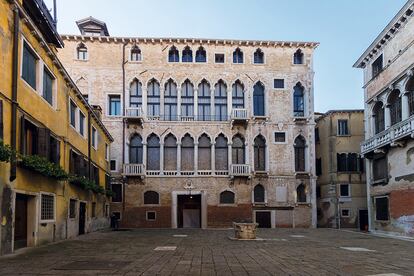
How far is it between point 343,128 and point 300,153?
4682mm

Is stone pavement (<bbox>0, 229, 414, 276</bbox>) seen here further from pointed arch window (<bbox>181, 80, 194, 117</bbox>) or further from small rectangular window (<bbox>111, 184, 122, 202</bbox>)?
pointed arch window (<bbox>181, 80, 194, 117</bbox>)

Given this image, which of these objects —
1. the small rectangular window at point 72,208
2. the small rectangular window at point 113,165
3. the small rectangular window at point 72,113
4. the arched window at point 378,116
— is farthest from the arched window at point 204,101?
the small rectangular window at point 72,208

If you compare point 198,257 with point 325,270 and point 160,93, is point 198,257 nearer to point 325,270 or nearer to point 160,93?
point 325,270

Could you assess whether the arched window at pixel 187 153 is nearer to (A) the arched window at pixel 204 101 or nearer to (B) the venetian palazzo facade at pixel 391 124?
(A) the arched window at pixel 204 101

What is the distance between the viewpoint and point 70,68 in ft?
130

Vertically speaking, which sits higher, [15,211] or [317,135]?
[317,135]

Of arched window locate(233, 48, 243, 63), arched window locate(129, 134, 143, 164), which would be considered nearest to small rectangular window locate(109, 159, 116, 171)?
arched window locate(129, 134, 143, 164)

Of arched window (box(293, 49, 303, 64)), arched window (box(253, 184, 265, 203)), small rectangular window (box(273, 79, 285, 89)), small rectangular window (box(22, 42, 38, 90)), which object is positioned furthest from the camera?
arched window (box(293, 49, 303, 64))

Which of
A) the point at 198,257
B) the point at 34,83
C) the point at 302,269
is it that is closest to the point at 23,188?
the point at 34,83

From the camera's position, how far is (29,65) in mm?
16328

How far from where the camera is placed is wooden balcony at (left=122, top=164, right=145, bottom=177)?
1516 inches

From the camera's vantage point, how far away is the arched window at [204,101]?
40.4 m

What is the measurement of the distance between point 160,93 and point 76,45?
26.8 feet

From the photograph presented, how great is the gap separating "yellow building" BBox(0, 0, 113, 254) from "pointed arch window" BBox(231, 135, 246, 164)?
53.9 feet
